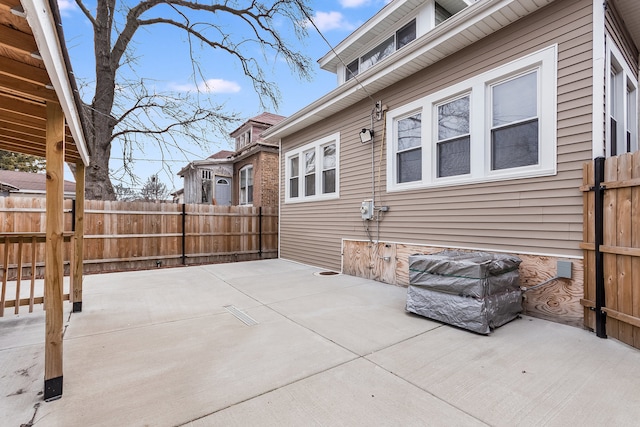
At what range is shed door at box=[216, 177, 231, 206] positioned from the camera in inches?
573

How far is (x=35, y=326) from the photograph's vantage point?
337 centimetres

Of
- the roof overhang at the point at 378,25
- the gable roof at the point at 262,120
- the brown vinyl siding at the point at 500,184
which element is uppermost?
the gable roof at the point at 262,120

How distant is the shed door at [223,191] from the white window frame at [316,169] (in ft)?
22.9

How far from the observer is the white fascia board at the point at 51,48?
132cm

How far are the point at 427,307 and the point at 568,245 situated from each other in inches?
68.0

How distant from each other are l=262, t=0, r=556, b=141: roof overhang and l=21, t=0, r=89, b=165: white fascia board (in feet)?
14.5

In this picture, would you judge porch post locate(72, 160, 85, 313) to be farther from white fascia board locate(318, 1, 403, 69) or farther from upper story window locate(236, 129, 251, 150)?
upper story window locate(236, 129, 251, 150)

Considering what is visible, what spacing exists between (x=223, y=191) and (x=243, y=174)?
162 cm

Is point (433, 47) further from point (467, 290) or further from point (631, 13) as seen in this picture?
point (467, 290)

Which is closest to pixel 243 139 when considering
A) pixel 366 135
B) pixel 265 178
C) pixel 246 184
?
pixel 246 184

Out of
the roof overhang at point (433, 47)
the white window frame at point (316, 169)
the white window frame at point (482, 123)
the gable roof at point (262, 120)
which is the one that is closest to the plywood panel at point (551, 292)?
the white window frame at point (482, 123)

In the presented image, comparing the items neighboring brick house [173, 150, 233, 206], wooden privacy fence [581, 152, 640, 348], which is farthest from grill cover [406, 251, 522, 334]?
neighboring brick house [173, 150, 233, 206]

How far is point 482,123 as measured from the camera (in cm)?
416

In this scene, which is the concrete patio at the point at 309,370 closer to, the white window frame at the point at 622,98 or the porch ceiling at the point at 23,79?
the porch ceiling at the point at 23,79
